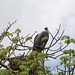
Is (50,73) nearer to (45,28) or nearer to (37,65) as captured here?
(37,65)

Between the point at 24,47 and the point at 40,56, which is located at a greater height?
the point at 24,47

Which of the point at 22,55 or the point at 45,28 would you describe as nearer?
the point at 22,55

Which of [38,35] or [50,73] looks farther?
[38,35]

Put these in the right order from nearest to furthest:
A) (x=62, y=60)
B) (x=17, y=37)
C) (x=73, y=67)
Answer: (x=73, y=67), (x=62, y=60), (x=17, y=37)

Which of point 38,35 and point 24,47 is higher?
point 38,35

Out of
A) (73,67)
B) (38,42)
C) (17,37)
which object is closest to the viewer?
(73,67)

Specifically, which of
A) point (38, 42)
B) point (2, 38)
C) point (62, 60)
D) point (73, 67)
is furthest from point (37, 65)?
point (38, 42)

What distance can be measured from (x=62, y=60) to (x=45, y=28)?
10.0ft

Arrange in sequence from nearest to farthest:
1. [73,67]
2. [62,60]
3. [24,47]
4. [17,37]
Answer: [73,67]
[62,60]
[17,37]
[24,47]

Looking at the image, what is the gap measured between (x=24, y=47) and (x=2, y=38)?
0.89 m

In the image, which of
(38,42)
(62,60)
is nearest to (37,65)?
(62,60)

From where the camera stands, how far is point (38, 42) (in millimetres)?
6984

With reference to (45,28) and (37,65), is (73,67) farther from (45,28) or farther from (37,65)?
(45,28)

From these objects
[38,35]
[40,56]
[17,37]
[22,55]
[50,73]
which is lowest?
[50,73]
